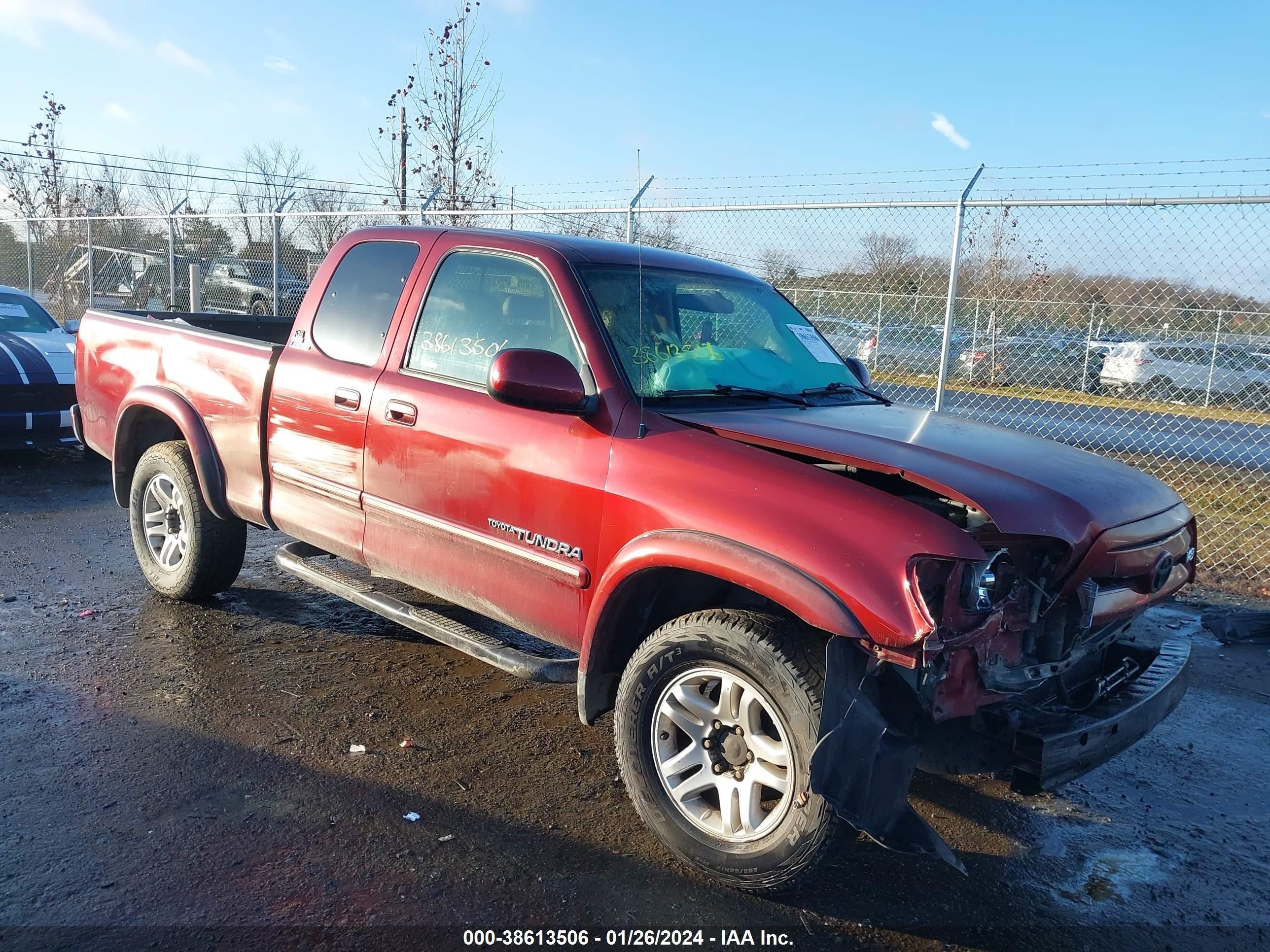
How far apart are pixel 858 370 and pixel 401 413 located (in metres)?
2.23

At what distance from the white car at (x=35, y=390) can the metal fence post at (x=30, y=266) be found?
11.9 m

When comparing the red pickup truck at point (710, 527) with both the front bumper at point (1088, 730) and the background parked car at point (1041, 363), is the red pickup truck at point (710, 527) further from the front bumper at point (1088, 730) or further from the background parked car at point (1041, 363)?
the background parked car at point (1041, 363)

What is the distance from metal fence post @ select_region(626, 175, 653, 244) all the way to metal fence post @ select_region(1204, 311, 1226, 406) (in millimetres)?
4936

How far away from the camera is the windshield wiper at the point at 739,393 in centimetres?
358

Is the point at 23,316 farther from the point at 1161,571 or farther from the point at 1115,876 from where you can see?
the point at 1115,876

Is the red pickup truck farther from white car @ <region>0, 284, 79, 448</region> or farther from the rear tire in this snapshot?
the rear tire

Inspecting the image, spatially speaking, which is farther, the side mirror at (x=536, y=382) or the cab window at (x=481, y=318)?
the cab window at (x=481, y=318)

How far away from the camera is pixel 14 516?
23.1ft

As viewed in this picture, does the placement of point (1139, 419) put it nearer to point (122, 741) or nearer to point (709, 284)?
point (709, 284)

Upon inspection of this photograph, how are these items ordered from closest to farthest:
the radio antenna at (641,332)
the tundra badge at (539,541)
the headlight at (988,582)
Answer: the headlight at (988,582) → the radio antenna at (641,332) → the tundra badge at (539,541)

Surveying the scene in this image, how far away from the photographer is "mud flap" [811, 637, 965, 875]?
2582 mm

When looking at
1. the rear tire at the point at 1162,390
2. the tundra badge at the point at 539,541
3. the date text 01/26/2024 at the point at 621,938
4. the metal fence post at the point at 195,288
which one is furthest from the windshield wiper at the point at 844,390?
the metal fence post at the point at 195,288

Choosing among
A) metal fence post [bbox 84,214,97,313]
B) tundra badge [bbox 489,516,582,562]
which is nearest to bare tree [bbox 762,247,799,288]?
tundra badge [bbox 489,516,582,562]

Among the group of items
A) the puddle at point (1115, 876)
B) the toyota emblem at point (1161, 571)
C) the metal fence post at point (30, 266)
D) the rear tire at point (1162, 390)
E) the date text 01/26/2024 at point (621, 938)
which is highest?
the metal fence post at point (30, 266)
